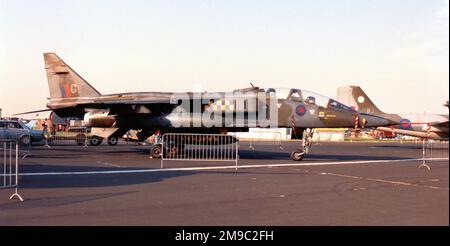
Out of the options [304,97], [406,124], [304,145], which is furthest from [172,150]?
[406,124]

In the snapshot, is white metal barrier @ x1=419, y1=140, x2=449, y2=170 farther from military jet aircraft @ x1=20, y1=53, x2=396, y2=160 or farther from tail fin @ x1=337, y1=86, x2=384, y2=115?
tail fin @ x1=337, y1=86, x2=384, y2=115

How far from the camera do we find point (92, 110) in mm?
17125

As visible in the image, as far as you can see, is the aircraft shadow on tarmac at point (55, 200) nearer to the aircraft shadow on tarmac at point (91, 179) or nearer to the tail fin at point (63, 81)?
the aircraft shadow on tarmac at point (91, 179)

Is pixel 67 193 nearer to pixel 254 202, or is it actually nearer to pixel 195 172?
pixel 254 202

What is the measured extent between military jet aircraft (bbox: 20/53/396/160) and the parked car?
312 inches

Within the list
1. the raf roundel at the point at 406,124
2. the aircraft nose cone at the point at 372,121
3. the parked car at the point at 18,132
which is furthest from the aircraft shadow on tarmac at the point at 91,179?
the raf roundel at the point at 406,124

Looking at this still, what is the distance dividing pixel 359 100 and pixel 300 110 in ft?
52.8

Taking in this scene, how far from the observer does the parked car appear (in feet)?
77.5
